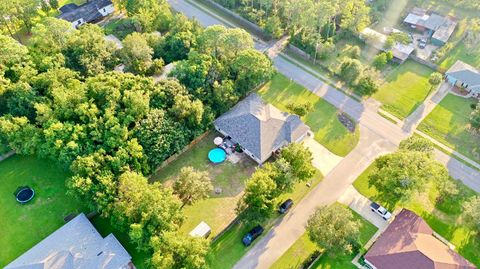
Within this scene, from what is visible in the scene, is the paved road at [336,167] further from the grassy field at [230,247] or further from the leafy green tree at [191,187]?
the leafy green tree at [191,187]

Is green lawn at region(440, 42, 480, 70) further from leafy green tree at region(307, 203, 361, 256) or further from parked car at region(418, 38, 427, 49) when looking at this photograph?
leafy green tree at region(307, 203, 361, 256)

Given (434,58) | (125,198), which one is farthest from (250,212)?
(434,58)

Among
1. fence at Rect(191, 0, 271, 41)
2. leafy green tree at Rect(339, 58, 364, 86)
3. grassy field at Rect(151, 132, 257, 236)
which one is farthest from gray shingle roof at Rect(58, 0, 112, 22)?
leafy green tree at Rect(339, 58, 364, 86)

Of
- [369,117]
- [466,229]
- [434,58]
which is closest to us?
[466,229]

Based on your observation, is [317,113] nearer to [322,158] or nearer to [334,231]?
[322,158]

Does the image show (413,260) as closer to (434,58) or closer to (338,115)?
(338,115)

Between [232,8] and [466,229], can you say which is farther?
[232,8]

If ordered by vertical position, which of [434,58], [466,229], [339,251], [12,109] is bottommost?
[12,109]
